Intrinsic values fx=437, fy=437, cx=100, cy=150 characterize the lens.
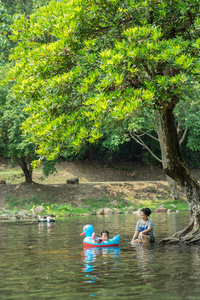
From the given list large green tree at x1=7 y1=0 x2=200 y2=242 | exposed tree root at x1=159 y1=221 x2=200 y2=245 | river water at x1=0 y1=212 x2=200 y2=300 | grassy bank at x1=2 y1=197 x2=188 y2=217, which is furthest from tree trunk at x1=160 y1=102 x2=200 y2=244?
grassy bank at x1=2 y1=197 x2=188 y2=217

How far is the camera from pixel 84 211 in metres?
35.7

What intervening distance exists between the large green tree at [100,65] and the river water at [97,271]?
3234mm

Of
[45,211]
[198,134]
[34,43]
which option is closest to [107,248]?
[34,43]

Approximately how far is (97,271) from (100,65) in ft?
18.3

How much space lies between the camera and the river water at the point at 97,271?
8.16m

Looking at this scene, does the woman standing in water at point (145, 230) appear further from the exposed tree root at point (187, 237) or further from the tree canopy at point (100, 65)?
the tree canopy at point (100, 65)

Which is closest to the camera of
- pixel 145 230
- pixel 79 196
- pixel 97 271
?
pixel 97 271

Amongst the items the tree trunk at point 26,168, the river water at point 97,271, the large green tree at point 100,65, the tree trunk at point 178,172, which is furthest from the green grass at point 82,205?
the large green tree at point 100,65

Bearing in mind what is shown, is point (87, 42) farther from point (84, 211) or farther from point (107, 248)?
point (84, 211)

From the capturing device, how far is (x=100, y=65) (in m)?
12.3

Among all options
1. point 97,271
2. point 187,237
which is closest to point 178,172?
point 187,237

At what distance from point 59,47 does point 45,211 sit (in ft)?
75.5

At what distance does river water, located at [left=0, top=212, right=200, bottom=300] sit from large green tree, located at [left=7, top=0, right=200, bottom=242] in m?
3.23

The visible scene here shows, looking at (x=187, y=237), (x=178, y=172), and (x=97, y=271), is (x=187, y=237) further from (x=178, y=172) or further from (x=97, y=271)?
(x=97, y=271)
